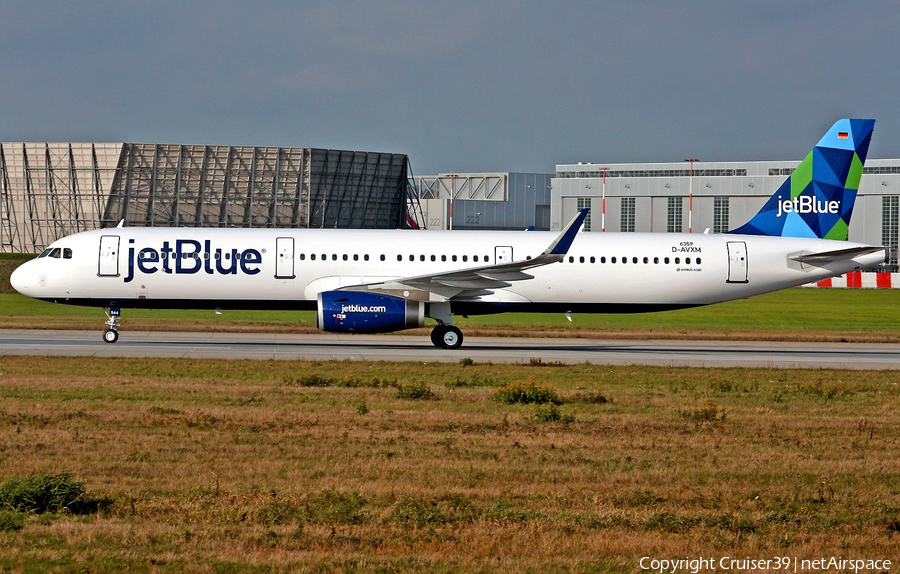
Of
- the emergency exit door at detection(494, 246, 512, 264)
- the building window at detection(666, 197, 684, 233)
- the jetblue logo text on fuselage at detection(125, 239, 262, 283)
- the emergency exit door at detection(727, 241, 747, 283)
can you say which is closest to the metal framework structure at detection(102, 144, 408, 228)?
the building window at detection(666, 197, 684, 233)

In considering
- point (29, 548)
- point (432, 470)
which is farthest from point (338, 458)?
point (29, 548)

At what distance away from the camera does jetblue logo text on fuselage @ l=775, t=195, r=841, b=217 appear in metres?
33.9

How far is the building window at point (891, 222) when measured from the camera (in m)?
106

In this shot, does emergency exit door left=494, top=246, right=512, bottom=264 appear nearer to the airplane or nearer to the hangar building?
the airplane

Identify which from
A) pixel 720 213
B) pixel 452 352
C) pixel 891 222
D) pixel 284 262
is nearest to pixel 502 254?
pixel 452 352

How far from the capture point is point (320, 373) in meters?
22.3

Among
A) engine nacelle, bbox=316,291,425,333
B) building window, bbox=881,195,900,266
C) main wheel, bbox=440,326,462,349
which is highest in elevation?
building window, bbox=881,195,900,266

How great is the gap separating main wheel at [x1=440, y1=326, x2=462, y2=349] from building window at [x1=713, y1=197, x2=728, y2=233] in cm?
8487

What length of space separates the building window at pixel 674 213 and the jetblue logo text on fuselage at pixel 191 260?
88568mm

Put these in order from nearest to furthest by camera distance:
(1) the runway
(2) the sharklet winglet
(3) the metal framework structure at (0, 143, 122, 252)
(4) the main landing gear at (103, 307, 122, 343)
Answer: (1) the runway → (2) the sharklet winglet → (4) the main landing gear at (103, 307, 122, 343) → (3) the metal framework structure at (0, 143, 122, 252)

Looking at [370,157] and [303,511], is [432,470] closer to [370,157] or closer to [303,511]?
[303,511]

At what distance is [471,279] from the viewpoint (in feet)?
96.9

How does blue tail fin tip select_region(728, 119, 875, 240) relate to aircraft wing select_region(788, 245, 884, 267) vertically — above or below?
above

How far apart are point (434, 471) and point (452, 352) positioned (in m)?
17.8
